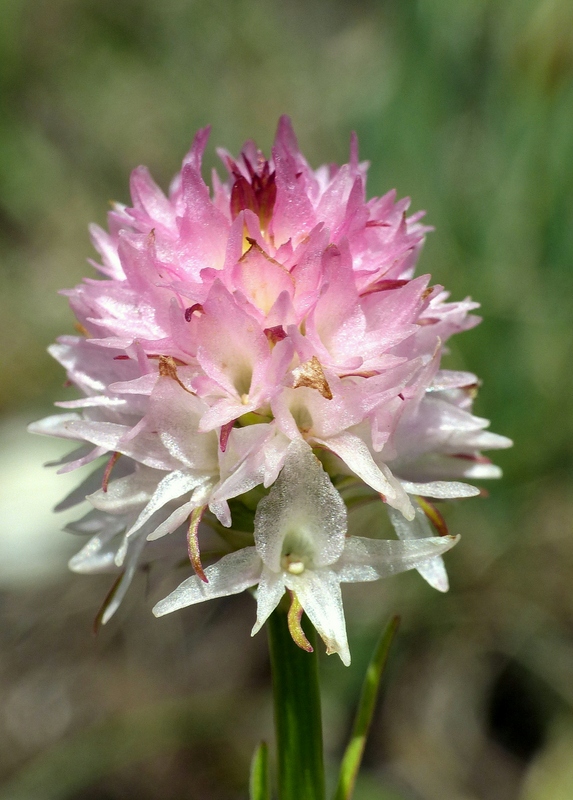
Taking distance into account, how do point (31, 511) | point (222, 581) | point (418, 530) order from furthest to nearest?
point (31, 511)
point (418, 530)
point (222, 581)

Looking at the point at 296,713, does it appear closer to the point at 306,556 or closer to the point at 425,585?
the point at 306,556

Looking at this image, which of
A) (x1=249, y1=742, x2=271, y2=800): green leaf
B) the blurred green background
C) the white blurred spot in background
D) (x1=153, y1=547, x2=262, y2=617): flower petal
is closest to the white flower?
(x1=153, y1=547, x2=262, y2=617): flower petal

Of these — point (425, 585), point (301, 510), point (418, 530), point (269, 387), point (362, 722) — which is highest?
point (269, 387)

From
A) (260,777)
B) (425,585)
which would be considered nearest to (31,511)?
(425,585)

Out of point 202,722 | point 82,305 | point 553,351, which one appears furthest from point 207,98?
point 82,305

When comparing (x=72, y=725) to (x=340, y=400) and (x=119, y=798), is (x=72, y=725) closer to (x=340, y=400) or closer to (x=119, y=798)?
(x=119, y=798)
